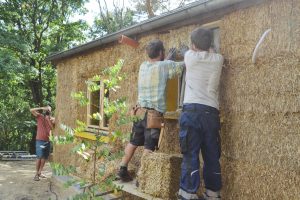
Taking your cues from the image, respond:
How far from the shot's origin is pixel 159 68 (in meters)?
4.16

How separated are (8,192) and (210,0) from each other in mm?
5676

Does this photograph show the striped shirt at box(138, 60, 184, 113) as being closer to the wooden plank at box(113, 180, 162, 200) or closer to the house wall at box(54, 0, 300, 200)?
the house wall at box(54, 0, 300, 200)

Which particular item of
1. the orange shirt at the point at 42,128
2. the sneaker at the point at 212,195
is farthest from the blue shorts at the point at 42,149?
the sneaker at the point at 212,195

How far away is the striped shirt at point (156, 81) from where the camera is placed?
13.5ft

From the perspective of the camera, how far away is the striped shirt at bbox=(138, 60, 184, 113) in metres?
4.11

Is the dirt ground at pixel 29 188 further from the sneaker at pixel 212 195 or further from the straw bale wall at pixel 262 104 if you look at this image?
the straw bale wall at pixel 262 104

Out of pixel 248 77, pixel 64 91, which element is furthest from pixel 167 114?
pixel 64 91

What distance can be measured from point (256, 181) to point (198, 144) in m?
0.71

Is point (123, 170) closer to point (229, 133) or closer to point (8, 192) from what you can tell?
point (229, 133)

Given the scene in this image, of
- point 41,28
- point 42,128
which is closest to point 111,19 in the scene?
point 41,28

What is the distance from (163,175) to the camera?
13.4 feet

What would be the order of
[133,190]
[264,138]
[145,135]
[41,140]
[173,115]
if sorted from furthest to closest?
[41,140] → [173,115] → [145,135] → [133,190] → [264,138]

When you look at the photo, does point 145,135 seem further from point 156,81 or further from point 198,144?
point 198,144

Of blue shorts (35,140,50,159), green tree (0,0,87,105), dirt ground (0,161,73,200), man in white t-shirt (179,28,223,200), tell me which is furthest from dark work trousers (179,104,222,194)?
green tree (0,0,87,105)
